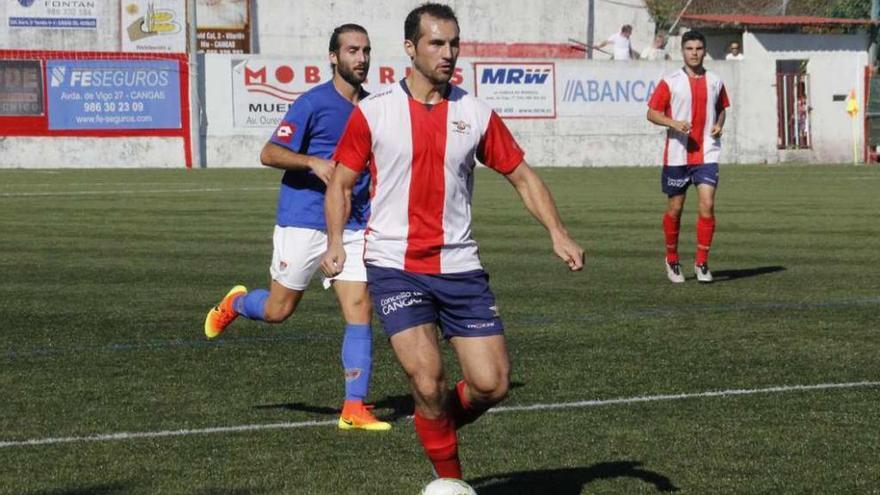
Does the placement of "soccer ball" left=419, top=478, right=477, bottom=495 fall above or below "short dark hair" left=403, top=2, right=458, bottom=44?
below

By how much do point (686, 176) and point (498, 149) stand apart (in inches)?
370

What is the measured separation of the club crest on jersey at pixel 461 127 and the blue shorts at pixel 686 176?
368 inches

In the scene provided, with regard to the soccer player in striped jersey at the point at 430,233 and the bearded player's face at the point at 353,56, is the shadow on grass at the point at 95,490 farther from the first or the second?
the bearded player's face at the point at 353,56

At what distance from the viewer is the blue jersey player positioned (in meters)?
8.72

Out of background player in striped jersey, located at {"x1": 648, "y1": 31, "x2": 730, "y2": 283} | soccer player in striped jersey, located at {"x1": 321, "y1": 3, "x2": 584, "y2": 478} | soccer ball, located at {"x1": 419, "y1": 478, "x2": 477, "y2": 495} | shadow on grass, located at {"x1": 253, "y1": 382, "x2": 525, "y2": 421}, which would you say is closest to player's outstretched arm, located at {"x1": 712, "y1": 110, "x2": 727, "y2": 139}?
background player in striped jersey, located at {"x1": 648, "y1": 31, "x2": 730, "y2": 283}

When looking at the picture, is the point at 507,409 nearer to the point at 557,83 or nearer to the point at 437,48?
the point at 437,48

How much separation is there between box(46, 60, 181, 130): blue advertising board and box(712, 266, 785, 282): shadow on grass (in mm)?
26439

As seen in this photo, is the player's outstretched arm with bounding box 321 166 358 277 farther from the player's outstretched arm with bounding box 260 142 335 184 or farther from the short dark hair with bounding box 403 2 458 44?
the player's outstretched arm with bounding box 260 142 335 184

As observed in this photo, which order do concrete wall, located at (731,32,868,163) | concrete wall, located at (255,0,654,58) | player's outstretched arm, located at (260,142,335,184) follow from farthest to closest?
1. concrete wall, located at (255,0,654,58)
2. concrete wall, located at (731,32,868,163)
3. player's outstretched arm, located at (260,142,335,184)

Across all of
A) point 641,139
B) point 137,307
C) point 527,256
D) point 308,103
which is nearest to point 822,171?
point 641,139

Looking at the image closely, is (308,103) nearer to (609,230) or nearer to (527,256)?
(527,256)

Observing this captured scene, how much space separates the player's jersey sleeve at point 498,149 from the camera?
6.92 m

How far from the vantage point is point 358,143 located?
22.3 feet

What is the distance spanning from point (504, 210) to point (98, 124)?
1775 cm
